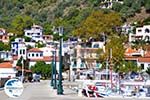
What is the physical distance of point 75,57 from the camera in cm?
8725

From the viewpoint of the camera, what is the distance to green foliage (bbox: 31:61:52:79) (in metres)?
81.5

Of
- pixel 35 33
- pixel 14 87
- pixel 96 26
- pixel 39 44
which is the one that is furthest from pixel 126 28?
pixel 14 87

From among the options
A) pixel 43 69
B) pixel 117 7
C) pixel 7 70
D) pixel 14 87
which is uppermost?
pixel 117 7

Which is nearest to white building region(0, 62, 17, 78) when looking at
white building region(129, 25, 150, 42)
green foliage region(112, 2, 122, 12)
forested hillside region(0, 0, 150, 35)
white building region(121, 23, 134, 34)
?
white building region(129, 25, 150, 42)

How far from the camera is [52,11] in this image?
479ft

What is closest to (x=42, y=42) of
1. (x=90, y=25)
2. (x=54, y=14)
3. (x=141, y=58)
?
(x=90, y=25)

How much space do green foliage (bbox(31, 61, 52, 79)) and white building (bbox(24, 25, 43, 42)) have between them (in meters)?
33.7

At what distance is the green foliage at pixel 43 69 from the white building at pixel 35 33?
33.7 metres

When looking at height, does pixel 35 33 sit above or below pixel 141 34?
above

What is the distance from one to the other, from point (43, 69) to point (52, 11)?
217ft

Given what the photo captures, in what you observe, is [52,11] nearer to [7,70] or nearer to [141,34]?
[141,34]

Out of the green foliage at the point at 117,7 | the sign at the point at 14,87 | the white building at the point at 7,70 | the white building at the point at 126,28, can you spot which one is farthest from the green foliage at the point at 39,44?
the sign at the point at 14,87

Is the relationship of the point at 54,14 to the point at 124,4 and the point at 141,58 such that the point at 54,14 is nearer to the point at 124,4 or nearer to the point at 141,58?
the point at 124,4

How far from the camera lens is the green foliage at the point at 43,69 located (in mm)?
81500
